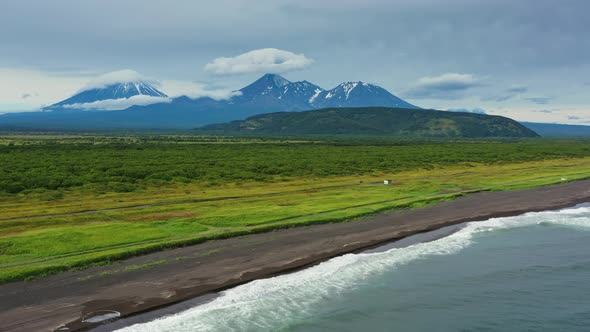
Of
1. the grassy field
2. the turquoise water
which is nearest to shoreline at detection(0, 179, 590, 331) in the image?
the turquoise water

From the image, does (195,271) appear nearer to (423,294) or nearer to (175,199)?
(423,294)

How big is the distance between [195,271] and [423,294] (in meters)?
14.7

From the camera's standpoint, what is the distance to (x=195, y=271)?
30.4 metres

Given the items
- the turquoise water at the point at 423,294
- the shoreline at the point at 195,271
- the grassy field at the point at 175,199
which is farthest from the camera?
the grassy field at the point at 175,199

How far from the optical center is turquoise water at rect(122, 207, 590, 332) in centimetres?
2417

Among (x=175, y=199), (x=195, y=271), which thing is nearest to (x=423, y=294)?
(x=195, y=271)

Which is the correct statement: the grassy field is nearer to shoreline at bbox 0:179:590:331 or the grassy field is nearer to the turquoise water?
shoreline at bbox 0:179:590:331

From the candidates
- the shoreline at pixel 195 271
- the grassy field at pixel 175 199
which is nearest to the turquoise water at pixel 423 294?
the shoreline at pixel 195 271

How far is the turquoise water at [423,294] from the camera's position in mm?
24172

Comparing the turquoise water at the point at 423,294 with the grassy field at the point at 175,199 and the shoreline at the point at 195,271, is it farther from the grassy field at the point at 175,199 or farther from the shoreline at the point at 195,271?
the grassy field at the point at 175,199

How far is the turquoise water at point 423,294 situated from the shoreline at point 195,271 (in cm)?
175

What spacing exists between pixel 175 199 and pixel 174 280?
3350 centimetres

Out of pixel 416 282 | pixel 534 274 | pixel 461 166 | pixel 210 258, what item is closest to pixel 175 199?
pixel 210 258

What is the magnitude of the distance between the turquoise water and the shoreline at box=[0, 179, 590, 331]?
1747 millimetres
